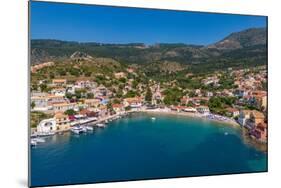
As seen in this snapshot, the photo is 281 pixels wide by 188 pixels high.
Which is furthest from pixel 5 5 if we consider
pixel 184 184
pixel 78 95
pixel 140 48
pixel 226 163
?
pixel 226 163

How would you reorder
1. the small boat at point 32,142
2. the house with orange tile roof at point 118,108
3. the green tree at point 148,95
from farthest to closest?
Result: the green tree at point 148,95, the house with orange tile roof at point 118,108, the small boat at point 32,142

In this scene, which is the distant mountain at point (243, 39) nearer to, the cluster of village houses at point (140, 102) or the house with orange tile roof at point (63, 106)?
the cluster of village houses at point (140, 102)

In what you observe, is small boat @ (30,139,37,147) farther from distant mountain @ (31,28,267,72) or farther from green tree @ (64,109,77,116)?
distant mountain @ (31,28,267,72)

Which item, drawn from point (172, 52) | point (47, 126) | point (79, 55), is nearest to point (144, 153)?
point (47, 126)

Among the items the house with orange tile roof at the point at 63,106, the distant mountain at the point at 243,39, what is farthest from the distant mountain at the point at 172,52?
the house with orange tile roof at the point at 63,106

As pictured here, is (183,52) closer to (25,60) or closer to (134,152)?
(134,152)

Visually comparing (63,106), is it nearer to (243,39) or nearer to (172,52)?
(172,52)

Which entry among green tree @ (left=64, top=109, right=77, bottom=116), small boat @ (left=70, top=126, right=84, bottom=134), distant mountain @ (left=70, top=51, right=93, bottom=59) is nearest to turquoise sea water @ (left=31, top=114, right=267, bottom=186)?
small boat @ (left=70, top=126, right=84, bottom=134)
